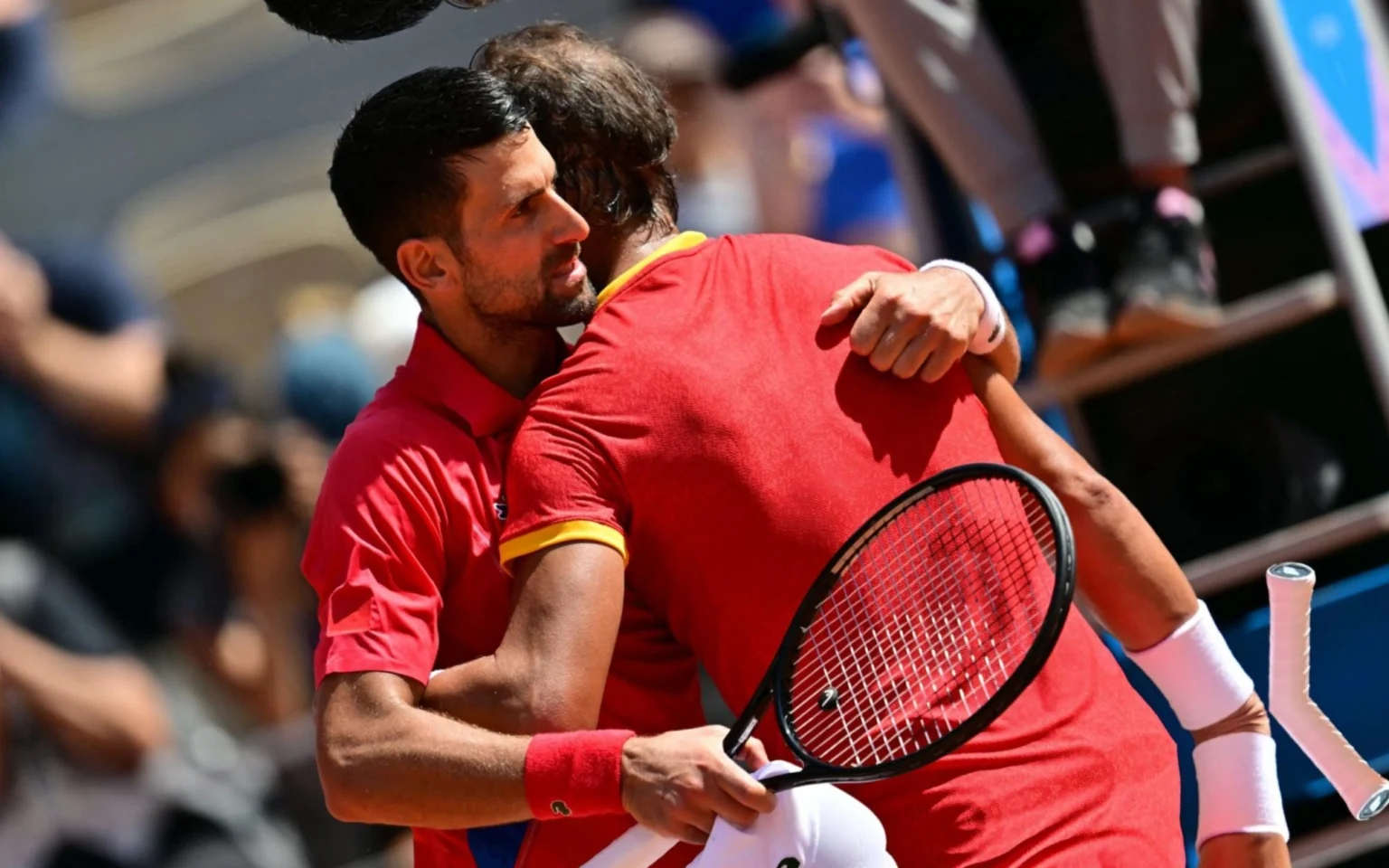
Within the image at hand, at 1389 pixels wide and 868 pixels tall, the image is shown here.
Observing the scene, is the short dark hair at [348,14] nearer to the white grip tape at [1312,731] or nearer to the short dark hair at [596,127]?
the short dark hair at [596,127]

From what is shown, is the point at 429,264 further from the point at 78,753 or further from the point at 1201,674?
the point at 78,753

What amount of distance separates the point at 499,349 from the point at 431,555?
11.0 inches

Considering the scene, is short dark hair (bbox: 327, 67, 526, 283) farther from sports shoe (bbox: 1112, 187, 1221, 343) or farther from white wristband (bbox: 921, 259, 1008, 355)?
sports shoe (bbox: 1112, 187, 1221, 343)

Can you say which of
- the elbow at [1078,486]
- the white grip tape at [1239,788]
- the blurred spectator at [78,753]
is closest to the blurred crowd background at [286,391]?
the blurred spectator at [78,753]

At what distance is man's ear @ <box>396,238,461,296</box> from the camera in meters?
2.11

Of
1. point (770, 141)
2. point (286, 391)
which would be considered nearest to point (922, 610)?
point (770, 141)

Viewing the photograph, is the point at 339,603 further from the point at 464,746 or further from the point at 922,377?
the point at 922,377

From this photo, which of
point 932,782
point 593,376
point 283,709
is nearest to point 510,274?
point 593,376

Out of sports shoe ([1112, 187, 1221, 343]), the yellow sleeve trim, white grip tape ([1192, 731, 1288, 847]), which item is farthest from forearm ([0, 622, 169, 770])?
white grip tape ([1192, 731, 1288, 847])

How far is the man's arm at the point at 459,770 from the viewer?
1757 millimetres

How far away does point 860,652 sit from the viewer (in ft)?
6.28

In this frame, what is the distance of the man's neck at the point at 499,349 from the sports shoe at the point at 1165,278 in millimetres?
1301

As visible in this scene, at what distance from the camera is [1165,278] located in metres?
3.09

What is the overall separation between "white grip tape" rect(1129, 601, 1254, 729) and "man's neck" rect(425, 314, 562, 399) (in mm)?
787
